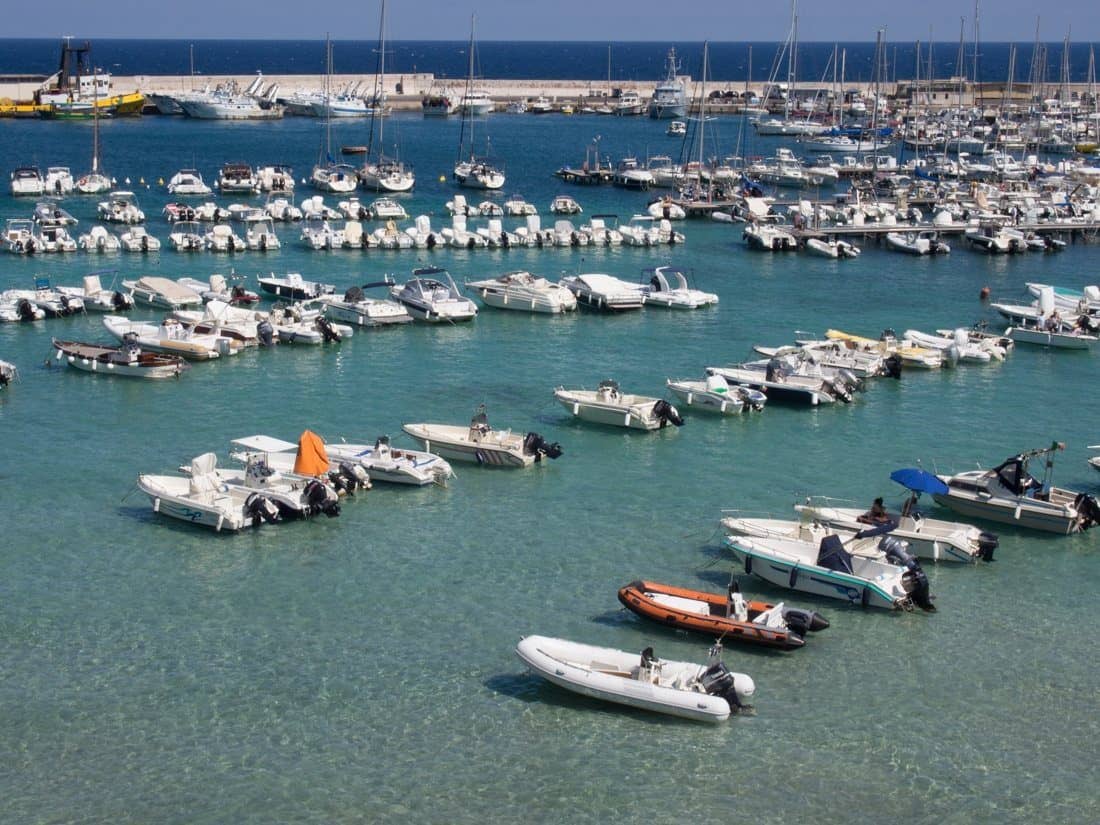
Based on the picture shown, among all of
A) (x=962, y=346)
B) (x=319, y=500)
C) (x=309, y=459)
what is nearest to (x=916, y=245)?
(x=962, y=346)

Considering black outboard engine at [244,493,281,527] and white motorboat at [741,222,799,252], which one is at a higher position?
white motorboat at [741,222,799,252]

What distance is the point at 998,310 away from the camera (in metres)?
60.4

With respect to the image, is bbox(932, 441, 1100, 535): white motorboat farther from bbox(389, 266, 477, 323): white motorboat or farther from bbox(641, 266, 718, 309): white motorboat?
bbox(641, 266, 718, 309): white motorboat

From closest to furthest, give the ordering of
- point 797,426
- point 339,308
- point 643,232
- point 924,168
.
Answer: point 797,426
point 339,308
point 643,232
point 924,168

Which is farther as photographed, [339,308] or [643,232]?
[643,232]

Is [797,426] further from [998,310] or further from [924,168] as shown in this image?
[924,168]

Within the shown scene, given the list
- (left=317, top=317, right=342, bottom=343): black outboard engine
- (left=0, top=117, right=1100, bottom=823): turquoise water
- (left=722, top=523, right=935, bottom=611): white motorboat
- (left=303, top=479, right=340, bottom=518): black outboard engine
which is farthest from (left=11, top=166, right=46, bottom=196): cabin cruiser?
(left=722, top=523, right=935, bottom=611): white motorboat

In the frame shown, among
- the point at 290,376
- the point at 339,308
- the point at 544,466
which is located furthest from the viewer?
the point at 339,308

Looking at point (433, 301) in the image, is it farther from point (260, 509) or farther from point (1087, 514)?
point (1087, 514)

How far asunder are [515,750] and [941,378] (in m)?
30.1

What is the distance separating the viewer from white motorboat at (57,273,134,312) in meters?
56.0

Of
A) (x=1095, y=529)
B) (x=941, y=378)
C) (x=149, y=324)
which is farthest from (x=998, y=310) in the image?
(x=149, y=324)

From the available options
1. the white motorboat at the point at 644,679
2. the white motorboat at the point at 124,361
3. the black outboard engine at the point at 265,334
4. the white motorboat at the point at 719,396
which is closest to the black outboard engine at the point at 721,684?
the white motorboat at the point at 644,679

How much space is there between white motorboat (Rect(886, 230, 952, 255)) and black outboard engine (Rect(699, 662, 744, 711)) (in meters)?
55.8
